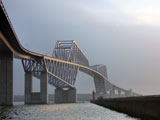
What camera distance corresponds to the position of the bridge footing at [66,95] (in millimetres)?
138125

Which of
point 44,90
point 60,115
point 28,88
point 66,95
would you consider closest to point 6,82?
point 44,90

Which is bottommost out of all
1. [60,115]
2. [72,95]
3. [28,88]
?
[60,115]

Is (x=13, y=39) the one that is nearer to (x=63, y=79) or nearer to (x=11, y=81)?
(x=11, y=81)

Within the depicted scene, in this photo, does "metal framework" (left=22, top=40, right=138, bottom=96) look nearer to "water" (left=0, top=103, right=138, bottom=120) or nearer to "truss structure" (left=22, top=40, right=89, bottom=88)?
"truss structure" (left=22, top=40, right=89, bottom=88)

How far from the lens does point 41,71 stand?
107 meters

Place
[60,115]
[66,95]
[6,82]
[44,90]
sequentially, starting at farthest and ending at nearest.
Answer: [66,95], [44,90], [6,82], [60,115]

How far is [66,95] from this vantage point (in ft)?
461

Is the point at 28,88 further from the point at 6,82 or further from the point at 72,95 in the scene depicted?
the point at 72,95

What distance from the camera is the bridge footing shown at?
453ft

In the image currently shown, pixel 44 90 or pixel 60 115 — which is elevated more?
pixel 44 90

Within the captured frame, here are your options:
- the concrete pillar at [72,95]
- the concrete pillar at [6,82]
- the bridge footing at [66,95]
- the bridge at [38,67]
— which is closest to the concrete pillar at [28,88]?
the bridge at [38,67]

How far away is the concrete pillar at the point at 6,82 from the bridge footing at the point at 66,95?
200 feet

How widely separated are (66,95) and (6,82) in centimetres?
6436

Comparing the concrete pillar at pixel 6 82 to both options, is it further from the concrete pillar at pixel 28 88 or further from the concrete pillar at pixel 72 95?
the concrete pillar at pixel 72 95
